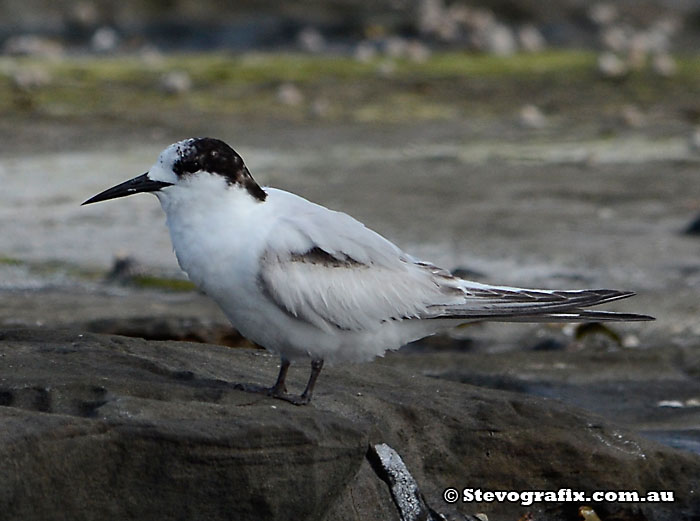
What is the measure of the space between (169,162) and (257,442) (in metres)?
0.95

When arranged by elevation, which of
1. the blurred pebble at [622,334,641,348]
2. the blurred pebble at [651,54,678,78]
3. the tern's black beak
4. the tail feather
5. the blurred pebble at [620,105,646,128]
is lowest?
the blurred pebble at [622,334,641,348]

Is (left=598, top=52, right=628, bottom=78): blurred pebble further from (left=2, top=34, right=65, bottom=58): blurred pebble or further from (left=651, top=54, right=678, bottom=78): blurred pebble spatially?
(left=2, top=34, right=65, bottom=58): blurred pebble

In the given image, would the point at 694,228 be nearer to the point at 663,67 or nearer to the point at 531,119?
the point at 531,119

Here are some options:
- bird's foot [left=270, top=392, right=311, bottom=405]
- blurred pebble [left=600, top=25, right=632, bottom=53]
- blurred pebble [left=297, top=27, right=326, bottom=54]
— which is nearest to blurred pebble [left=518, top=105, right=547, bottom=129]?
blurred pebble [left=600, top=25, right=632, bottom=53]

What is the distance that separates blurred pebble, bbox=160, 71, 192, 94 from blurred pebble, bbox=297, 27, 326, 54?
2.39 metres

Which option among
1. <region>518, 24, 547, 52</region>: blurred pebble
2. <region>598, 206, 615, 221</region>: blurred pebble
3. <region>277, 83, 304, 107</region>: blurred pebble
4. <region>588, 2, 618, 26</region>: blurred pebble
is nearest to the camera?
<region>598, 206, 615, 221</region>: blurred pebble

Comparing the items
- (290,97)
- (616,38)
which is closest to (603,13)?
(616,38)

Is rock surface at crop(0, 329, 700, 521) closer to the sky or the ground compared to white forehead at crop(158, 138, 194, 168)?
closer to the ground

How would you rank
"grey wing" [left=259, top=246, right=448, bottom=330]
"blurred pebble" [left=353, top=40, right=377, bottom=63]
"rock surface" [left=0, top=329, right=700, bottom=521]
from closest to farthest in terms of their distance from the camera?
"rock surface" [left=0, top=329, right=700, bottom=521] < "grey wing" [left=259, top=246, right=448, bottom=330] < "blurred pebble" [left=353, top=40, right=377, bottom=63]

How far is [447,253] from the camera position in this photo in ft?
24.3

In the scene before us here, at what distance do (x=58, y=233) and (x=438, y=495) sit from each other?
4.56m

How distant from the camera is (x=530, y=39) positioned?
580 inches

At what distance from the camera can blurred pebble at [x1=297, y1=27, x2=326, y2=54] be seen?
14.8m

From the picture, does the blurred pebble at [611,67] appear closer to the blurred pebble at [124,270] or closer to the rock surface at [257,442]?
the blurred pebble at [124,270]
